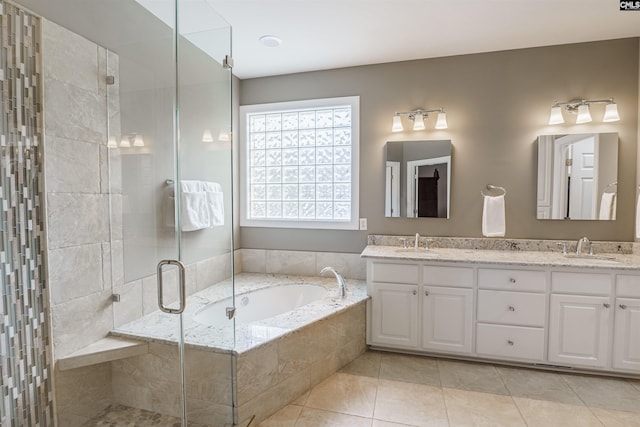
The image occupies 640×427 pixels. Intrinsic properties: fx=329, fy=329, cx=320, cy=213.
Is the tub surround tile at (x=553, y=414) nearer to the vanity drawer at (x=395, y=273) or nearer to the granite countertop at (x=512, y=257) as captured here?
the granite countertop at (x=512, y=257)

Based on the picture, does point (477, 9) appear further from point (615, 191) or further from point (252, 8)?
point (615, 191)

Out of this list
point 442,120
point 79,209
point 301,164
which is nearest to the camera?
point 79,209

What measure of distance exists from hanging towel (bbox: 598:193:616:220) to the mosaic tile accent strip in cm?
390

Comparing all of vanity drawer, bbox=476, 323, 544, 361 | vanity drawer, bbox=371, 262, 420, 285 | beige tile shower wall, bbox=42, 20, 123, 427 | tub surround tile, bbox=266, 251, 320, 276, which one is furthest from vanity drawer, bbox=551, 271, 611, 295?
beige tile shower wall, bbox=42, 20, 123, 427

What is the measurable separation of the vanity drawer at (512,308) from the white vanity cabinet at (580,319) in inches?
3.3

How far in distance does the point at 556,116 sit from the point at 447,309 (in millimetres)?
1865

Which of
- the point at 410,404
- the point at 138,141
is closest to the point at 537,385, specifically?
the point at 410,404

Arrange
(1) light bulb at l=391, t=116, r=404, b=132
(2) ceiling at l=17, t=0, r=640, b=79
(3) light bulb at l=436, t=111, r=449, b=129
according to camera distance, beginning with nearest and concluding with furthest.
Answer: (2) ceiling at l=17, t=0, r=640, b=79 < (3) light bulb at l=436, t=111, r=449, b=129 < (1) light bulb at l=391, t=116, r=404, b=132

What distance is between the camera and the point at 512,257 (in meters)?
2.60

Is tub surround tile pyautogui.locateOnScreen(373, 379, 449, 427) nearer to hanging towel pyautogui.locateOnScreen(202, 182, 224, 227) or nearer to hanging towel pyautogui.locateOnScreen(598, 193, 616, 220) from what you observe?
hanging towel pyautogui.locateOnScreen(202, 182, 224, 227)

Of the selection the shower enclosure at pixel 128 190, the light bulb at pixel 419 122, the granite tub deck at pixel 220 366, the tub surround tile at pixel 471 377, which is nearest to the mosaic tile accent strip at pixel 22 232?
the shower enclosure at pixel 128 190

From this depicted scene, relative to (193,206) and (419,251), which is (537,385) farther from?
(193,206)

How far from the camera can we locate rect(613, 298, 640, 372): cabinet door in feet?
7.46

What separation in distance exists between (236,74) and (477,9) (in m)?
2.27
